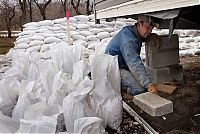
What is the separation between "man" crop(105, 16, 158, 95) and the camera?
2.80 metres

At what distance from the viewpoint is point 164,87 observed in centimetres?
341

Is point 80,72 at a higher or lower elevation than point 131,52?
lower

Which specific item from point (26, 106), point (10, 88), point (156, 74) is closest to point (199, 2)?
point (26, 106)

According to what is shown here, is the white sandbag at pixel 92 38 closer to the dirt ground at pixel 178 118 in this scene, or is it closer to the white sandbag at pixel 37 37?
the white sandbag at pixel 37 37

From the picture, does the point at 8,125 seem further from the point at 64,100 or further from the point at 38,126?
the point at 64,100

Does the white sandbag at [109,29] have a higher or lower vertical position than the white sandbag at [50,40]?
higher

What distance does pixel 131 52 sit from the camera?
285cm

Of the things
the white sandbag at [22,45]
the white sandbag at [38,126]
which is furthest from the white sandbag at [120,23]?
the white sandbag at [38,126]

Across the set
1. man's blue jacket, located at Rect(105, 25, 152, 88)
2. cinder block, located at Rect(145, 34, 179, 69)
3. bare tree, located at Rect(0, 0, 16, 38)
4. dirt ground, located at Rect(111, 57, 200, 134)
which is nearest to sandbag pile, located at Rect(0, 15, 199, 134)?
dirt ground, located at Rect(111, 57, 200, 134)

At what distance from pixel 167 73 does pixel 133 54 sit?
1206 millimetres

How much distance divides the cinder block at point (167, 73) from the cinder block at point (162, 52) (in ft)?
0.25

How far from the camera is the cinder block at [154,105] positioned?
8.14 feet

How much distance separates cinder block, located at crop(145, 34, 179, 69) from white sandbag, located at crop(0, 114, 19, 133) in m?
2.23

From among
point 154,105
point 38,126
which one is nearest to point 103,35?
point 154,105
